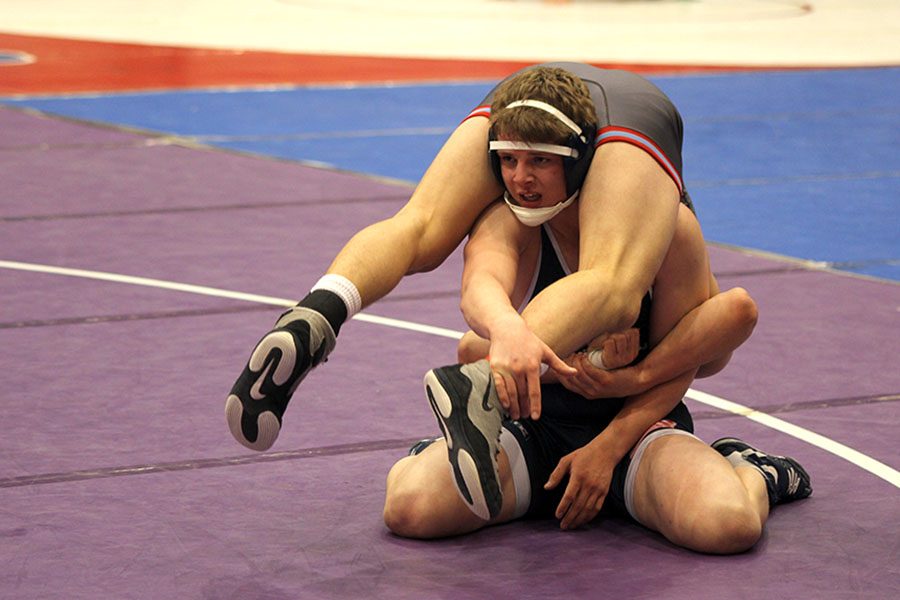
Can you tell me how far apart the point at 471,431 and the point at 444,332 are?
79.6 inches

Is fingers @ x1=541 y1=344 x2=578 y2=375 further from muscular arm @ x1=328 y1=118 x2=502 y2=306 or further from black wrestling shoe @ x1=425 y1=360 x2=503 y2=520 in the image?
muscular arm @ x1=328 y1=118 x2=502 y2=306

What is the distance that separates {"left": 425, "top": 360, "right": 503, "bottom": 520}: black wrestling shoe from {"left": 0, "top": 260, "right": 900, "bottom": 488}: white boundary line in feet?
3.61

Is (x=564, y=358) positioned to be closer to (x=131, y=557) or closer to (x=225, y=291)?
(x=131, y=557)

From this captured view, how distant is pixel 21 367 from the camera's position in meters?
4.58

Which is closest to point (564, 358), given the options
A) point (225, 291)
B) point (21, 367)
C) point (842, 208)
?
point (21, 367)

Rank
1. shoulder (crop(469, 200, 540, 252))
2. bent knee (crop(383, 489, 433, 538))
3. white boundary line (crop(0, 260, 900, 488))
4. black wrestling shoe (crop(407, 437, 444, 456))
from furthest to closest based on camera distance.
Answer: white boundary line (crop(0, 260, 900, 488)) → black wrestling shoe (crop(407, 437, 444, 456)) → shoulder (crop(469, 200, 540, 252)) → bent knee (crop(383, 489, 433, 538))

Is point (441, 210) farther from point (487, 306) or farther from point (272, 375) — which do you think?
point (272, 375)

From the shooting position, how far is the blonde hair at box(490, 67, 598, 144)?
10.5 ft

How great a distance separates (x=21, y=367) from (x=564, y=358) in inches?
77.7

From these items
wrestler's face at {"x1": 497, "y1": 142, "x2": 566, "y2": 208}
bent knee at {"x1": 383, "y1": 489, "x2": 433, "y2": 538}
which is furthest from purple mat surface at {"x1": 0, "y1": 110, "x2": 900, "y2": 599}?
wrestler's face at {"x1": 497, "y1": 142, "x2": 566, "y2": 208}

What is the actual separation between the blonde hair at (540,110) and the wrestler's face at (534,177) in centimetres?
5

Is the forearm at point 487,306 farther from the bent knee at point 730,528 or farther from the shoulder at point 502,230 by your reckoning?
the bent knee at point 730,528

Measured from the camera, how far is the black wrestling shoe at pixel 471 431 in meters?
2.94

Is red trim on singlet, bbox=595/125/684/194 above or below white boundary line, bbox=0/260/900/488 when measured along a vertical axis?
above
